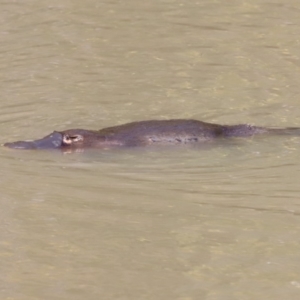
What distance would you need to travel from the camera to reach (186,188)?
7.24 m

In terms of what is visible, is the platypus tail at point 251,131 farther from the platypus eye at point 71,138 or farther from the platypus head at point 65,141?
the platypus eye at point 71,138

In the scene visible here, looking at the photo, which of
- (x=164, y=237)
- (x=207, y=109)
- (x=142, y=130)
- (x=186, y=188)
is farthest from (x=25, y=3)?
(x=164, y=237)

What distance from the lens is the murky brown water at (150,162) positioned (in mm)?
5719

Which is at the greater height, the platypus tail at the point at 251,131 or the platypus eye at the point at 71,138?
the platypus eye at the point at 71,138

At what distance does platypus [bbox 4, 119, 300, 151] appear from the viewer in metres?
8.24

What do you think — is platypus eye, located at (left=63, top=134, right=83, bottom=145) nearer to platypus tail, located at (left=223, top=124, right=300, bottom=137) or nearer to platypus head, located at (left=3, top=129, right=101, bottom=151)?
platypus head, located at (left=3, top=129, right=101, bottom=151)

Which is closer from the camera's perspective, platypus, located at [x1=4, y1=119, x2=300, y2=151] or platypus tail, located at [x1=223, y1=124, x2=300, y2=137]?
platypus, located at [x1=4, y1=119, x2=300, y2=151]

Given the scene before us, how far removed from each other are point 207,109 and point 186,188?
7.74 feet

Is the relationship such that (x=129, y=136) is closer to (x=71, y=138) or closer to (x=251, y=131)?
(x=71, y=138)

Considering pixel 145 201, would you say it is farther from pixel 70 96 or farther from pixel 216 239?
pixel 70 96

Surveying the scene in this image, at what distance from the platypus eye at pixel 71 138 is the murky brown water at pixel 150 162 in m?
0.16

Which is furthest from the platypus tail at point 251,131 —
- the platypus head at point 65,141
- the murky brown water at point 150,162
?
the platypus head at point 65,141

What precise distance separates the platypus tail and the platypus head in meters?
1.19

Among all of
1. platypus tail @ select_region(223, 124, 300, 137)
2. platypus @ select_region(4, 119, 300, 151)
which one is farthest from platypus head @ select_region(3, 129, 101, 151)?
platypus tail @ select_region(223, 124, 300, 137)
